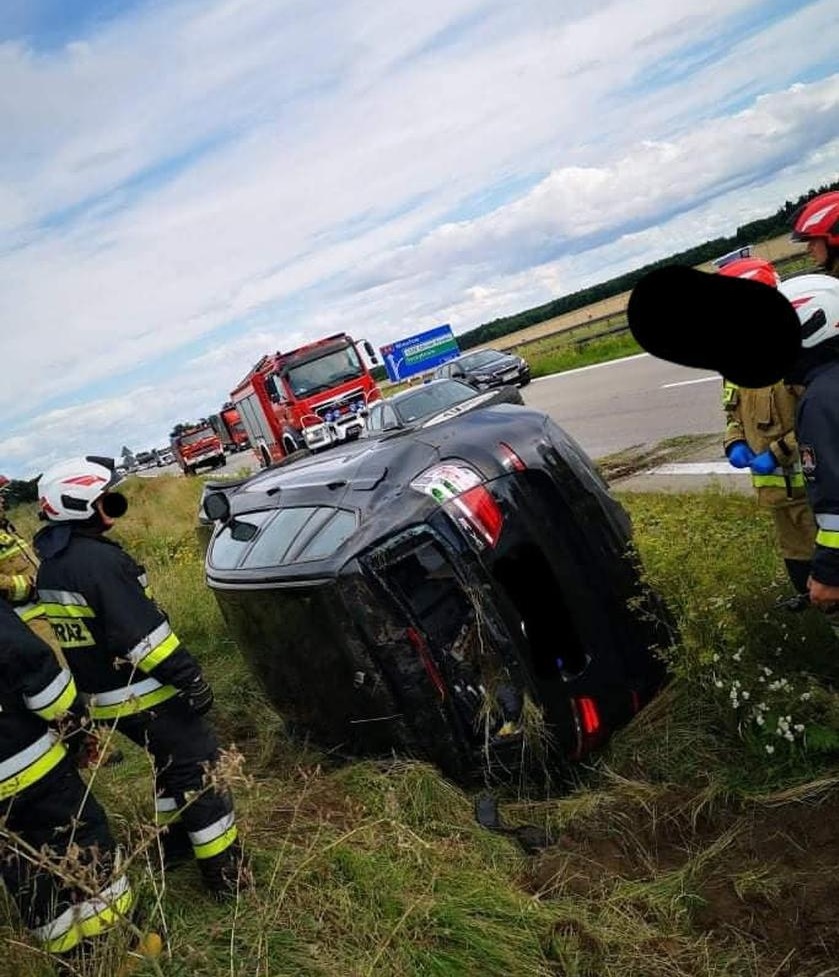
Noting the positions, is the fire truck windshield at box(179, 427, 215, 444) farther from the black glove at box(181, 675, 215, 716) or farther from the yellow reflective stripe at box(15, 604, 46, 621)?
the black glove at box(181, 675, 215, 716)

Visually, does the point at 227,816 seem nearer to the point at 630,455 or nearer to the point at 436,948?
the point at 436,948

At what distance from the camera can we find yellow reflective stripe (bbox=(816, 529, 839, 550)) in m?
2.36

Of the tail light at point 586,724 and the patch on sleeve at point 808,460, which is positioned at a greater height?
the patch on sleeve at point 808,460

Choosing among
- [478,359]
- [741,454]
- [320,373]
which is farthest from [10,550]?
[478,359]

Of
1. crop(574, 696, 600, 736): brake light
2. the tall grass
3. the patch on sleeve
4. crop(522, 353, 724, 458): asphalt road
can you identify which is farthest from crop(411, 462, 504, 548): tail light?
crop(522, 353, 724, 458): asphalt road

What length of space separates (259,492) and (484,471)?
1.49 m

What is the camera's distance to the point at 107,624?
312 centimetres

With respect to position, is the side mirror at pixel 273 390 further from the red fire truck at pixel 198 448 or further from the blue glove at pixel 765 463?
the red fire truck at pixel 198 448

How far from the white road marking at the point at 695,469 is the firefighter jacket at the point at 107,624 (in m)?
5.86

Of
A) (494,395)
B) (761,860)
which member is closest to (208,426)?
(494,395)

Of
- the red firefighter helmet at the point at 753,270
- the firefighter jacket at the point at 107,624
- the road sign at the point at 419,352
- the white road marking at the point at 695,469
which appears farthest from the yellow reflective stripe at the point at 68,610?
the road sign at the point at 419,352

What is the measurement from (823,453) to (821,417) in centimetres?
10

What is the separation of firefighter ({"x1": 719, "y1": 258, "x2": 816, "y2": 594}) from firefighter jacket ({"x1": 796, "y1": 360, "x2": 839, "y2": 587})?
95cm

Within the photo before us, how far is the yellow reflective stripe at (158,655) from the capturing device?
310cm
